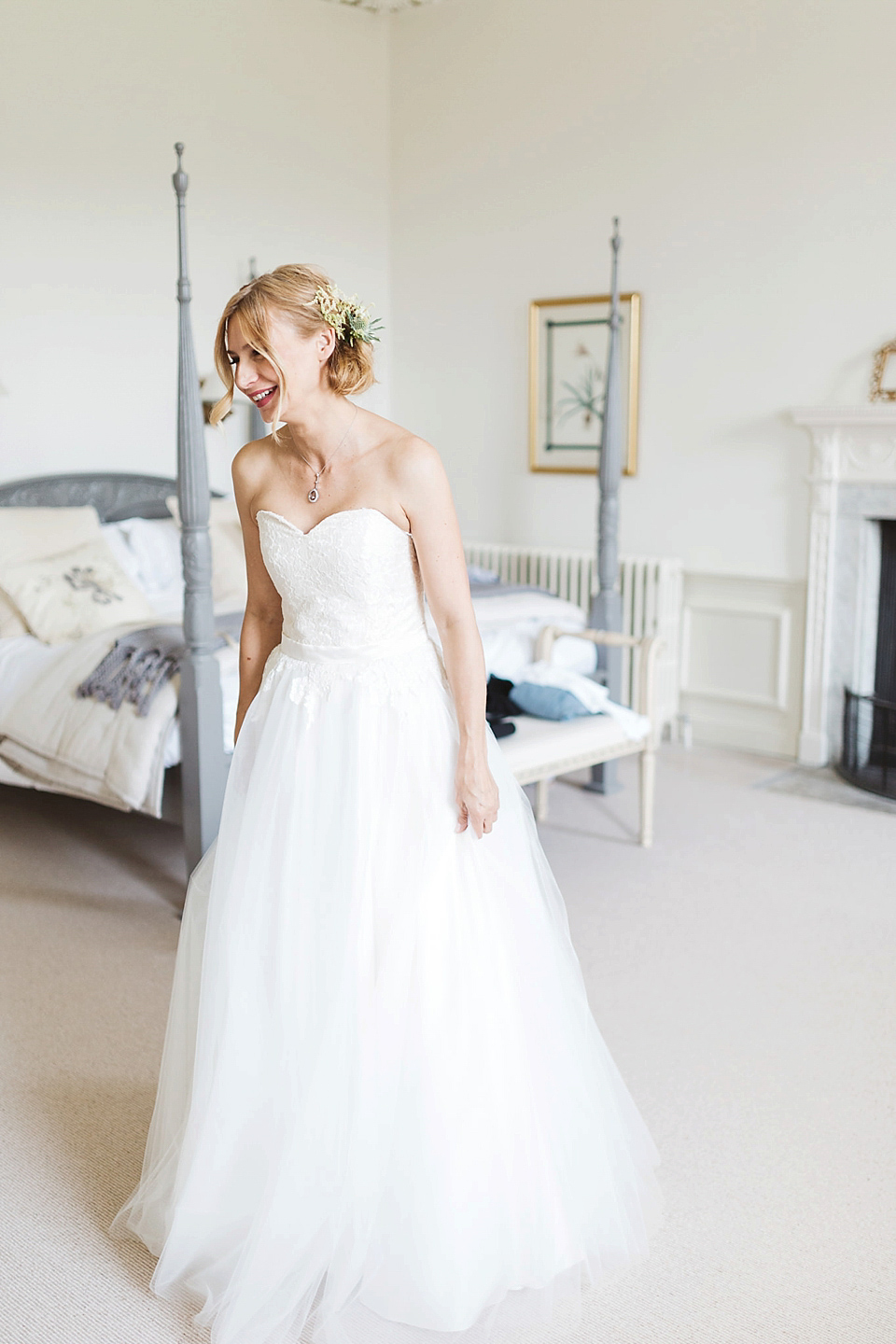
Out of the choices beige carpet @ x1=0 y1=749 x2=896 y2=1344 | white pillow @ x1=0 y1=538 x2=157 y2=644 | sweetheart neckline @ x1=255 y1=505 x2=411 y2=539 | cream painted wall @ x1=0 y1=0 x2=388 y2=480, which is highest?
cream painted wall @ x1=0 y1=0 x2=388 y2=480

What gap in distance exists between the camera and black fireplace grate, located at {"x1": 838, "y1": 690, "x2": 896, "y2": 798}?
4719mm

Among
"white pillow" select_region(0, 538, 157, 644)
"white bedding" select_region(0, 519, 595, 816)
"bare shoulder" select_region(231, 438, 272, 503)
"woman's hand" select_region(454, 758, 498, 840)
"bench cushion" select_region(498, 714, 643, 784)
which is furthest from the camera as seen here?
"white pillow" select_region(0, 538, 157, 644)

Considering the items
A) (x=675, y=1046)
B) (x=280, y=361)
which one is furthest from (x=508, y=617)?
(x=280, y=361)

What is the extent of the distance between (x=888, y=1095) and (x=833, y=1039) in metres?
0.25

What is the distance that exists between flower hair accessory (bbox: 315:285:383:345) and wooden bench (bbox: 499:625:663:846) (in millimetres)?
1899

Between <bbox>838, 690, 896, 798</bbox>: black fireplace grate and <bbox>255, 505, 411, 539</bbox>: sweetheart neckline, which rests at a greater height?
<bbox>255, 505, 411, 539</bbox>: sweetheart neckline

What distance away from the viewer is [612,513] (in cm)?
445

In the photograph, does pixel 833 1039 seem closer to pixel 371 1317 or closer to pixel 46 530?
pixel 371 1317

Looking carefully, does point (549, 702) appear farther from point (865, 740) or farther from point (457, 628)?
point (457, 628)

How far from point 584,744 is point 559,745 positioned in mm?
115

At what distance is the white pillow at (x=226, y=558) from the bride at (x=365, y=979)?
8.68 feet

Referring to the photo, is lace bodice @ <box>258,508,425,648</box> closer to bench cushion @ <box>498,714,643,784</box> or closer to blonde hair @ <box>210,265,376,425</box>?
blonde hair @ <box>210,265,376,425</box>

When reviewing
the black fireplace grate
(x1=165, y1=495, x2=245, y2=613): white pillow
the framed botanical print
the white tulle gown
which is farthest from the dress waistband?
the framed botanical print

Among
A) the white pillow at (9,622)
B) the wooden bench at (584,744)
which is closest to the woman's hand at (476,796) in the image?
the wooden bench at (584,744)
